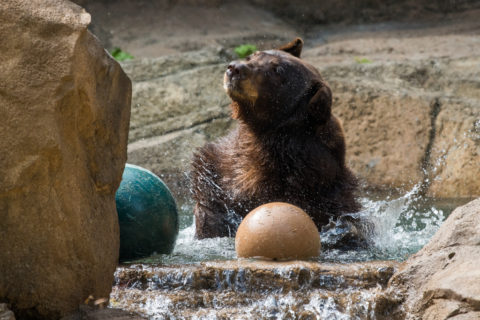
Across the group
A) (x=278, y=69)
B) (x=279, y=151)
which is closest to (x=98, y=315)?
(x=279, y=151)

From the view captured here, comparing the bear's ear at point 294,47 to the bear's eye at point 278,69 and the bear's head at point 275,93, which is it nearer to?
the bear's head at point 275,93

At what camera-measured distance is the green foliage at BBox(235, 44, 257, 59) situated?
995 centimetres

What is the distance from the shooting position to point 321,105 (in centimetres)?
534

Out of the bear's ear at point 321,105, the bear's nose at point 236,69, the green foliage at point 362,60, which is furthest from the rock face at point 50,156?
the green foliage at point 362,60

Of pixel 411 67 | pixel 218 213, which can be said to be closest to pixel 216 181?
pixel 218 213

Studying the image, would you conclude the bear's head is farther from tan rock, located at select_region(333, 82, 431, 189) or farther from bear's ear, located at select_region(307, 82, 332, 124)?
tan rock, located at select_region(333, 82, 431, 189)

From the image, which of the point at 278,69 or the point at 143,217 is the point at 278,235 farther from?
the point at 278,69

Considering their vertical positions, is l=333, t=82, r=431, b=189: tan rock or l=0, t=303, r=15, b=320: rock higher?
l=0, t=303, r=15, b=320: rock

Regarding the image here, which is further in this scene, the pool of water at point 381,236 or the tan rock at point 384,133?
the tan rock at point 384,133

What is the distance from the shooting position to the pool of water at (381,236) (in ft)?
15.3

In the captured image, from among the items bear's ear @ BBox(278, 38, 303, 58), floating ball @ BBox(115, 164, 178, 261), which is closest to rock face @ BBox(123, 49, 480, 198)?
bear's ear @ BBox(278, 38, 303, 58)

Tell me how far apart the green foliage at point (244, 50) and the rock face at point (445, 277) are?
659 centimetres

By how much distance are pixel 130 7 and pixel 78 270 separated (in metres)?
9.15

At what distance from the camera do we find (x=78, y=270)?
10.2 feet
